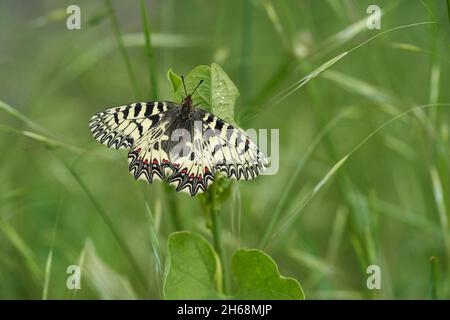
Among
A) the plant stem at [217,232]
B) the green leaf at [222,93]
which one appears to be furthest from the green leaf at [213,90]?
the plant stem at [217,232]

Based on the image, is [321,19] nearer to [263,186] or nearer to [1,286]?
[263,186]

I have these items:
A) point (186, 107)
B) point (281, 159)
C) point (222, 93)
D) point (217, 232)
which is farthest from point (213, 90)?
point (281, 159)

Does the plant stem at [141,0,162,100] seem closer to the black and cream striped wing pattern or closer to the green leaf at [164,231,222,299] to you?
the black and cream striped wing pattern

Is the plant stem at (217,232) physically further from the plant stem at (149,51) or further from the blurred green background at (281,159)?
the plant stem at (149,51)

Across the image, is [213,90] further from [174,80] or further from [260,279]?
[260,279]

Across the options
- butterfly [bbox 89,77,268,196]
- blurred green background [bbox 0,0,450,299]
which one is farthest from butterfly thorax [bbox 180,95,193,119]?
blurred green background [bbox 0,0,450,299]

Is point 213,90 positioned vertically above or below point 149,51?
below

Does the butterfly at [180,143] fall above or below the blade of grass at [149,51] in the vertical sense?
below
